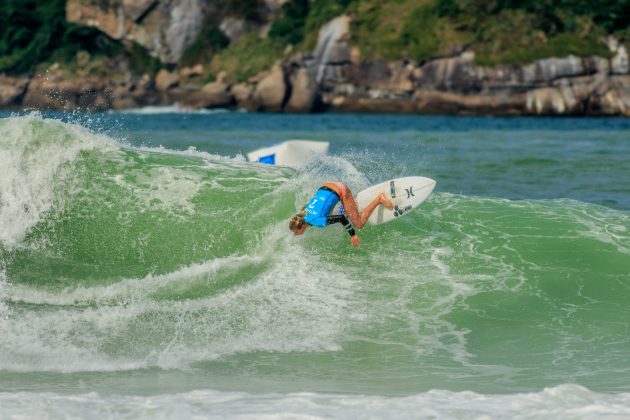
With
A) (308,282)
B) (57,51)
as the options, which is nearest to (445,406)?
(308,282)

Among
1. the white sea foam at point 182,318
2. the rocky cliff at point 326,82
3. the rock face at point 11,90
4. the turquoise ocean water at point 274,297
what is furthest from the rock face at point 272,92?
the white sea foam at point 182,318

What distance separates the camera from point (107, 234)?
11477mm

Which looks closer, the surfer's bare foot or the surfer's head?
the surfer's head

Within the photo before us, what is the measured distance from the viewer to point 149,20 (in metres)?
98.8

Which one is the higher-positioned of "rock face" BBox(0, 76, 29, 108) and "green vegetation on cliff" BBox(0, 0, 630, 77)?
"green vegetation on cliff" BBox(0, 0, 630, 77)

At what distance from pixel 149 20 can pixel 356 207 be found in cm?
9186

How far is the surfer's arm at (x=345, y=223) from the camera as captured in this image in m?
10.6

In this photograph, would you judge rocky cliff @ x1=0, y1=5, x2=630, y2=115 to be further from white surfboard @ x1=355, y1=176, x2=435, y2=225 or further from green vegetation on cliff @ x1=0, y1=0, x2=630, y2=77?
white surfboard @ x1=355, y1=176, x2=435, y2=225

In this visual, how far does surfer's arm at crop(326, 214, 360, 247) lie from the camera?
417 inches

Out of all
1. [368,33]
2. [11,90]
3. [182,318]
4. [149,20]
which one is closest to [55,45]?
[11,90]

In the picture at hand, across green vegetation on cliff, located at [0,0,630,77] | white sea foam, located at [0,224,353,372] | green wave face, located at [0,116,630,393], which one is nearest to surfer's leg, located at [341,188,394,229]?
green wave face, located at [0,116,630,393]

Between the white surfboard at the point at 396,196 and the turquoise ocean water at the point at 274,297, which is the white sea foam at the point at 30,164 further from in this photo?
the white surfboard at the point at 396,196

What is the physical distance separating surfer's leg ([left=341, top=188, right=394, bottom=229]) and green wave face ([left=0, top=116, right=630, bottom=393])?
1.05ft

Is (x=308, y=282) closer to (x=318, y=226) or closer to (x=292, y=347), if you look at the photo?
(x=318, y=226)
